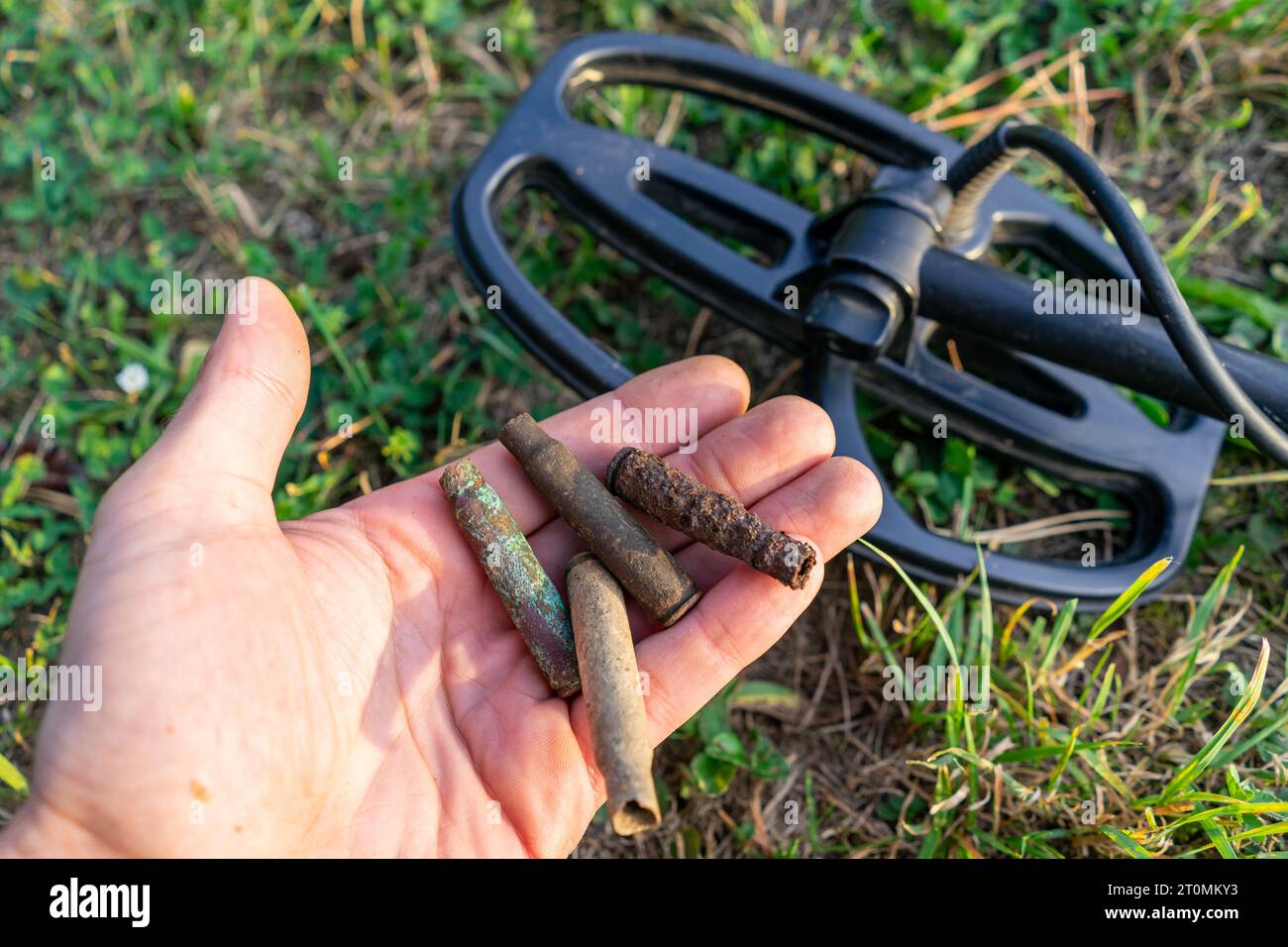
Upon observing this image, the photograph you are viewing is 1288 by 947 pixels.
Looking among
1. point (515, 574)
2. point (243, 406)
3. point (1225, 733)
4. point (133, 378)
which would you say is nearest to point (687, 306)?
point (515, 574)

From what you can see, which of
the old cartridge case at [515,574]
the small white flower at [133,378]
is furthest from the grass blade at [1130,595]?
the small white flower at [133,378]

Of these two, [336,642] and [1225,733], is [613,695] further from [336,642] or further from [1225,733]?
[1225,733]

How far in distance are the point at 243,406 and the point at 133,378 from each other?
1.40 metres

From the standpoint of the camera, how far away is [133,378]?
3.47 meters

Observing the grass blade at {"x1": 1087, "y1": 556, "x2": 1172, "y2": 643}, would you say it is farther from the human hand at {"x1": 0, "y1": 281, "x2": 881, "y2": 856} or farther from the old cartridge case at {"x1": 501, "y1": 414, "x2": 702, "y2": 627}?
the old cartridge case at {"x1": 501, "y1": 414, "x2": 702, "y2": 627}

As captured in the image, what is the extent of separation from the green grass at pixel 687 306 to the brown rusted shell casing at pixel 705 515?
51 cm

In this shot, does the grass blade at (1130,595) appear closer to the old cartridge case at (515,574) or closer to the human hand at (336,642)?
the human hand at (336,642)

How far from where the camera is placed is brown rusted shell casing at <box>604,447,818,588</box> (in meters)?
2.36

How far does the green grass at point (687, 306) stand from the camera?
2812 mm

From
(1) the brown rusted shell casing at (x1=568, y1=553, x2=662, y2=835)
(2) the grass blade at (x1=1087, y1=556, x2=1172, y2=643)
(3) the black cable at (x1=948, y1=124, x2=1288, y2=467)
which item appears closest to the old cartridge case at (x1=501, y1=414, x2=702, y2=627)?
(1) the brown rusted shell casing at (x1=568, y1=553, x2=662, y2=835)
